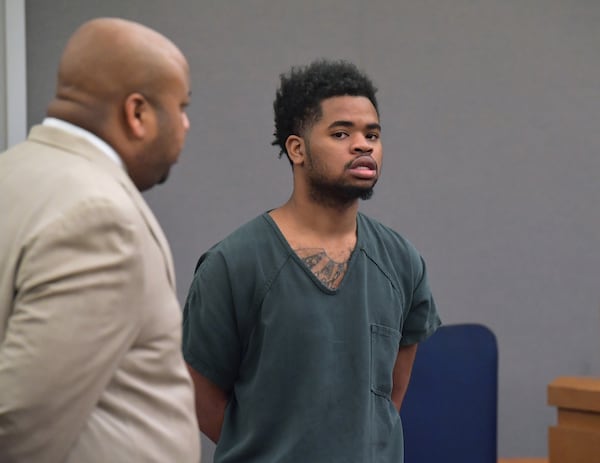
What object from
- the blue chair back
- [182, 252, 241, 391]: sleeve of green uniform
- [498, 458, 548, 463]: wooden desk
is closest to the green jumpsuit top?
[182, 252, 241, 391]: sleeve of green uniform

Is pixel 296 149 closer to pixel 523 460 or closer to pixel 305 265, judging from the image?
pixel 305 265

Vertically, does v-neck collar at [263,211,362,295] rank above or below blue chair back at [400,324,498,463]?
above

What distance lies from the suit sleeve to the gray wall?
2025 mm

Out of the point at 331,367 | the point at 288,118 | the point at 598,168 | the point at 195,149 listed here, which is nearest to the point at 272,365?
the point at 331,367

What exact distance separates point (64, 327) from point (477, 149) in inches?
100

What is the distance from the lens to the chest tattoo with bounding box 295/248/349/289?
1.92m

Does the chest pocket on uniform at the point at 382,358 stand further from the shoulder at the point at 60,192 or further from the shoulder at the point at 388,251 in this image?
the shoulder at the point at 60,192

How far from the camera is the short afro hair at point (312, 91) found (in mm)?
2023

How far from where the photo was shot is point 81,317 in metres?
1.03

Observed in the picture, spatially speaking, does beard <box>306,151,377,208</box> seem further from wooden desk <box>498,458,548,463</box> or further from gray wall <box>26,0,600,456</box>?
wooden desk <box>498,458,548,463</box>

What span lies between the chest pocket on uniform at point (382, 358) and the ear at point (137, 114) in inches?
34.9

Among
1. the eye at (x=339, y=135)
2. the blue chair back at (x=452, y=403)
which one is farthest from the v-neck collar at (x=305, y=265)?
the blue chair back at (x=452, y=403)

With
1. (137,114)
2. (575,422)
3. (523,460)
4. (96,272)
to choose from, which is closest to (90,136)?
(137,114)

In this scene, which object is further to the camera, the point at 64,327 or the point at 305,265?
the point at 305,265
